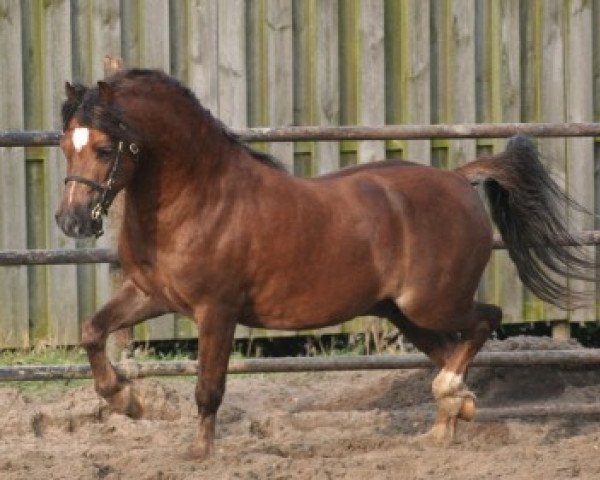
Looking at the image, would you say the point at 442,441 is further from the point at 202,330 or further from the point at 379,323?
the point at 379,323

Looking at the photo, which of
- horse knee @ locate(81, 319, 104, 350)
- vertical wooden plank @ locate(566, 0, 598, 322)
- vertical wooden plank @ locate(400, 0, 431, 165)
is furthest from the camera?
vertical wooden plank @ locate(566, 0, 598, 322)

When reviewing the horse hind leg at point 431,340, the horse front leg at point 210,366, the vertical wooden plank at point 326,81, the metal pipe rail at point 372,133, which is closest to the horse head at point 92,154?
the horse front leg at point 210,366

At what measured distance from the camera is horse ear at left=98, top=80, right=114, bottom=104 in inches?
223

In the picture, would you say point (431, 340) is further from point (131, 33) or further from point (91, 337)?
point (131, 33)

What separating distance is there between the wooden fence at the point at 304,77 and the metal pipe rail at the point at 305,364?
1.55 metres

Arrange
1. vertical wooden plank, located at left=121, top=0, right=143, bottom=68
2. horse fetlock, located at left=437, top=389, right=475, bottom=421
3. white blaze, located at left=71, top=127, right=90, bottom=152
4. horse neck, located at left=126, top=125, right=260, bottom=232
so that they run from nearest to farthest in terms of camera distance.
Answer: white blaze, located at left=71, top=127, right=90, bottom=152 → horse neck, located at left=126, top=125, right=260, bottom=232 → horse fetlock, located at left=437, top=389, right=475, bottom=421 → vertical wooden plank, located at left=121, top=0, right=143, bottom=68

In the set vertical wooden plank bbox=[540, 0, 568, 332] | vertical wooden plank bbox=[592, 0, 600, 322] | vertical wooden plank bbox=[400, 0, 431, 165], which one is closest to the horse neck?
vertical wooden plank bbox=[400, 0, 431, 165]

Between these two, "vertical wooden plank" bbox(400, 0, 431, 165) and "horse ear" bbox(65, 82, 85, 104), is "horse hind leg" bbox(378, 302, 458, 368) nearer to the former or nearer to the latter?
"horse ear" bbox(65, 82, 85, 104)

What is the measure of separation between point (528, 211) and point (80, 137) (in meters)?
2.21

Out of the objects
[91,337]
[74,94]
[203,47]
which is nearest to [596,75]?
[203,47]

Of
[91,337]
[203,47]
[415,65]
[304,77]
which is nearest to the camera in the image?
[91,337]

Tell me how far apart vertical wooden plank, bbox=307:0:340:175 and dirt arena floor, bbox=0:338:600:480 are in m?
1.27

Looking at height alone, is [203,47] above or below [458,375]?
above

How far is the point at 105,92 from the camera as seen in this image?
568cm
